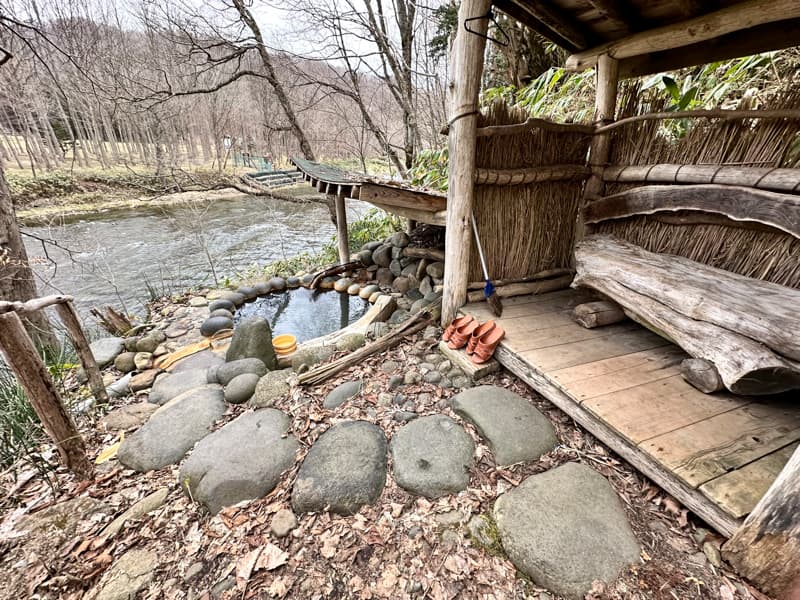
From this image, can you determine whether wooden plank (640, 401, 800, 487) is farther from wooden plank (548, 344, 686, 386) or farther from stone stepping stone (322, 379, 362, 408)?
stone stepping stone (322, 379, 362, 408)

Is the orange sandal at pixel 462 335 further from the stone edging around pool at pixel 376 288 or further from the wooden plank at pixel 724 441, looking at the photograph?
the wooden plank at pixel 724 441

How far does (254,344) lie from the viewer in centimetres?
308

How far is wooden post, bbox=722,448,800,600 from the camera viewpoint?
1.08 meters

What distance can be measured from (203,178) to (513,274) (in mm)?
6499

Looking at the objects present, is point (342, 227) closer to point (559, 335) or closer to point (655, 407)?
point (559, 335)

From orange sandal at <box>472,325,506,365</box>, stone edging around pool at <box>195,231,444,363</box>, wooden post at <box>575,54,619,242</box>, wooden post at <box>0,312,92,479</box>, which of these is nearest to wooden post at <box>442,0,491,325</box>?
orange sandal at <box>472,325,506,365</box>

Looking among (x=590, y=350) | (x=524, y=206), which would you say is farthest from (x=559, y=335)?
(x=524, y=206)

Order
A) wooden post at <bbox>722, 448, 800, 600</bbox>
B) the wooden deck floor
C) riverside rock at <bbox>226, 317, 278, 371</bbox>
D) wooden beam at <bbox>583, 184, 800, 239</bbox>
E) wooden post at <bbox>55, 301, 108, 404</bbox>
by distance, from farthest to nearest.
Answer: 1. riverside rock at <bbox>226, 317, 278, 371</bbox>
2. wooden post at <bbox>55, 301, 108, 404</bbox>
3. wooden beam at <bbox>583, 184, 800, 239</bbox>
4. the wooden deck floor
5. wooden post at <bbox>722, 448, 800, 600</bbox>

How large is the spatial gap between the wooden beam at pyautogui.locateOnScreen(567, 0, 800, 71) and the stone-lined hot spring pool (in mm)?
3612

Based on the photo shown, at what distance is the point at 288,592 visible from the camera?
1375mm

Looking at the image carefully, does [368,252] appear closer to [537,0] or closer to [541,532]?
[537,0]

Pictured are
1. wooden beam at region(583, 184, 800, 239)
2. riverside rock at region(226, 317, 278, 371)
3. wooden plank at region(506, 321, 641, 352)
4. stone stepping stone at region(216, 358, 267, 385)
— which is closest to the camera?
wooden beam at region(583, 184, 800, 239)

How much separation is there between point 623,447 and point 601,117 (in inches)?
103

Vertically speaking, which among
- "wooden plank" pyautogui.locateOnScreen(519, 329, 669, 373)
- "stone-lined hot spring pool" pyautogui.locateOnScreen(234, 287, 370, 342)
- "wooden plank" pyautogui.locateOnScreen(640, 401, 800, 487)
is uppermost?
"wooden plank" pyautogui.locateOnScreen(519, 329, 669, 373)
